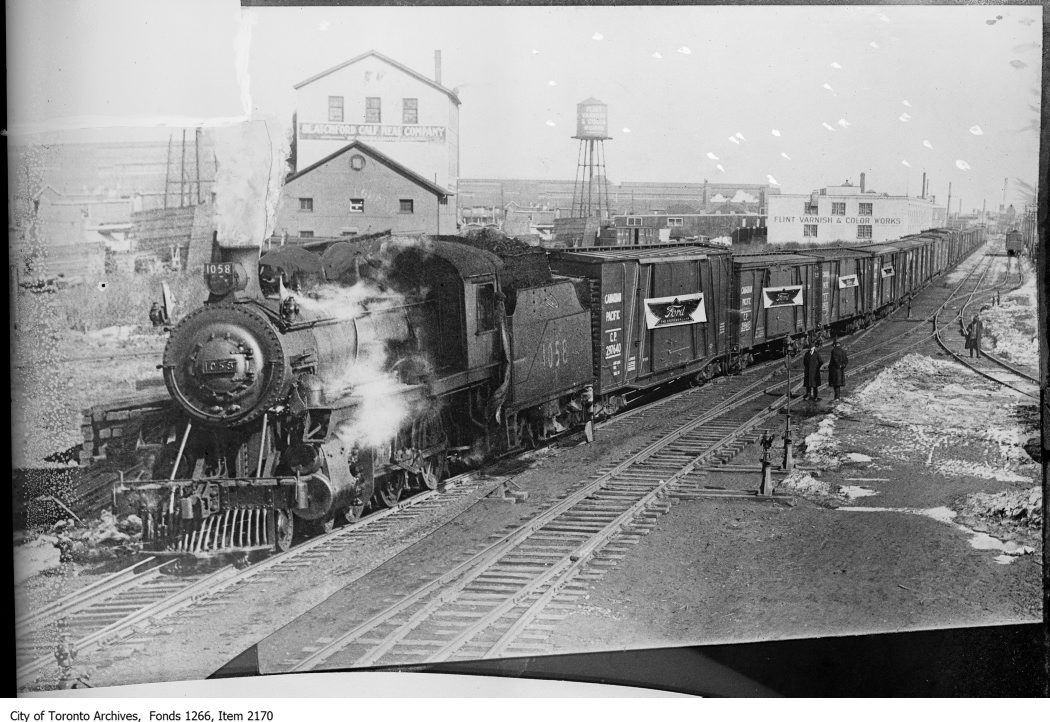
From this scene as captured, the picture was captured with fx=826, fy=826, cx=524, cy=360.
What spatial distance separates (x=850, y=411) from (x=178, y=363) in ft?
11.0

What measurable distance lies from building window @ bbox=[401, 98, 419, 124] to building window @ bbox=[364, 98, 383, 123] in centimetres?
11

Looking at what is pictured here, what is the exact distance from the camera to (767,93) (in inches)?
164

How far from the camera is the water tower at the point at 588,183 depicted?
13.5 feet

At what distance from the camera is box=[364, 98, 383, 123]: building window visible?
4039 millimetres

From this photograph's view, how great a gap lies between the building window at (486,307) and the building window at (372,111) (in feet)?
3.16

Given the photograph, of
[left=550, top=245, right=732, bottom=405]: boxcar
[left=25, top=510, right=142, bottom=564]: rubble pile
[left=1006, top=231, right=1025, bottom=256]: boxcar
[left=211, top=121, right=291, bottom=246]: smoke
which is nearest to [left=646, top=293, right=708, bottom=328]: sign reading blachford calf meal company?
[left=550, top=245, right=732, bottom=405]: boxcar

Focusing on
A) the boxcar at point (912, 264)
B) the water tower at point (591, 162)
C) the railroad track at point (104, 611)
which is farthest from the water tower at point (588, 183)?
the railroad track at point (104, 611)

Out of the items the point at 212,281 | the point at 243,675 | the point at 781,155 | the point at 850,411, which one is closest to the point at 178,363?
the point at 212,281

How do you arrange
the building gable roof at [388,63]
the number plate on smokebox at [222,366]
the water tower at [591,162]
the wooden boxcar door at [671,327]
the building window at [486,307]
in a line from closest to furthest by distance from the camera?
the number plate on smokebox at [222,366] → the building gable roof at [388,63] → the water tower at [591,162] → the building window at [486,307] → the wooden boxcar door at [671,327]

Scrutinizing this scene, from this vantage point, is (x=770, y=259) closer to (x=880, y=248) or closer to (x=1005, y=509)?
(x=880, y=248)

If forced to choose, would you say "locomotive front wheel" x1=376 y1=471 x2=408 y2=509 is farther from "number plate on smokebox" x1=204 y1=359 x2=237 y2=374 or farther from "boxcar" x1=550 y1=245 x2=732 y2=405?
"boxcar" x1=550 y1=245 x2=732 y2=405

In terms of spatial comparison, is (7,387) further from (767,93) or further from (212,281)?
(767,93)

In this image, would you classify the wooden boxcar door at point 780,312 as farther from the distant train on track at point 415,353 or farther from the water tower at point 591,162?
the water tower at point 591,162

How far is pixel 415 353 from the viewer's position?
4.09 m
